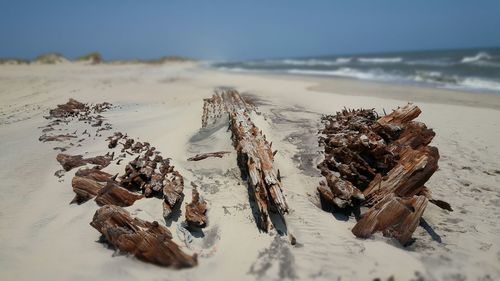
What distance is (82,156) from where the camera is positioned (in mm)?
6664

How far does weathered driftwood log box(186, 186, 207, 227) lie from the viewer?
174 inches

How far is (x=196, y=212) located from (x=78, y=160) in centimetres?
308

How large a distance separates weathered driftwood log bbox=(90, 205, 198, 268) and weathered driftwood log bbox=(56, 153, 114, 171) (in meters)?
2.20

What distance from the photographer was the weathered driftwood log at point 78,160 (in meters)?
6.21

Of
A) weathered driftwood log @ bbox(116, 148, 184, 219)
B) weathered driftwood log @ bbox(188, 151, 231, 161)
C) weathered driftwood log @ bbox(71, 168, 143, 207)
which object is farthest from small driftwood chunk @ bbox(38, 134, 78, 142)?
weathered driftwood log @ bbox(188, 151, 231, 161)

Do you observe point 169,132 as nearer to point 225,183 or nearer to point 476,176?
point 225,183

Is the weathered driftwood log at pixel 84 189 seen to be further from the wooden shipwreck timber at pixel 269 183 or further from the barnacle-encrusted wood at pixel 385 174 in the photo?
the barnacle-encrusted wood at pixel 385 174

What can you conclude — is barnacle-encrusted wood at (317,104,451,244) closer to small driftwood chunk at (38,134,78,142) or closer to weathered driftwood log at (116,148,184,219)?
weathered driftwood log at (116,148,184,219)

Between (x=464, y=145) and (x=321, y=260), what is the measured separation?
5.47m

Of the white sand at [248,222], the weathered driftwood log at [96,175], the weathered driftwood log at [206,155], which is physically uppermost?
the weathered driftwood log at [206,155]

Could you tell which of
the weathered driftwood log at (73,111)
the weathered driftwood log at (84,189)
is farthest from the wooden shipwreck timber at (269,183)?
the weathered driftwood log at (73,111)

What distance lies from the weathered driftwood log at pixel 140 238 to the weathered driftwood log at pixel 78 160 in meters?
2.20

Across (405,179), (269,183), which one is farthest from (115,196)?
(405,179)

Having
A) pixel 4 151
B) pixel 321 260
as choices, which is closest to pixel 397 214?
pixel 321 260
